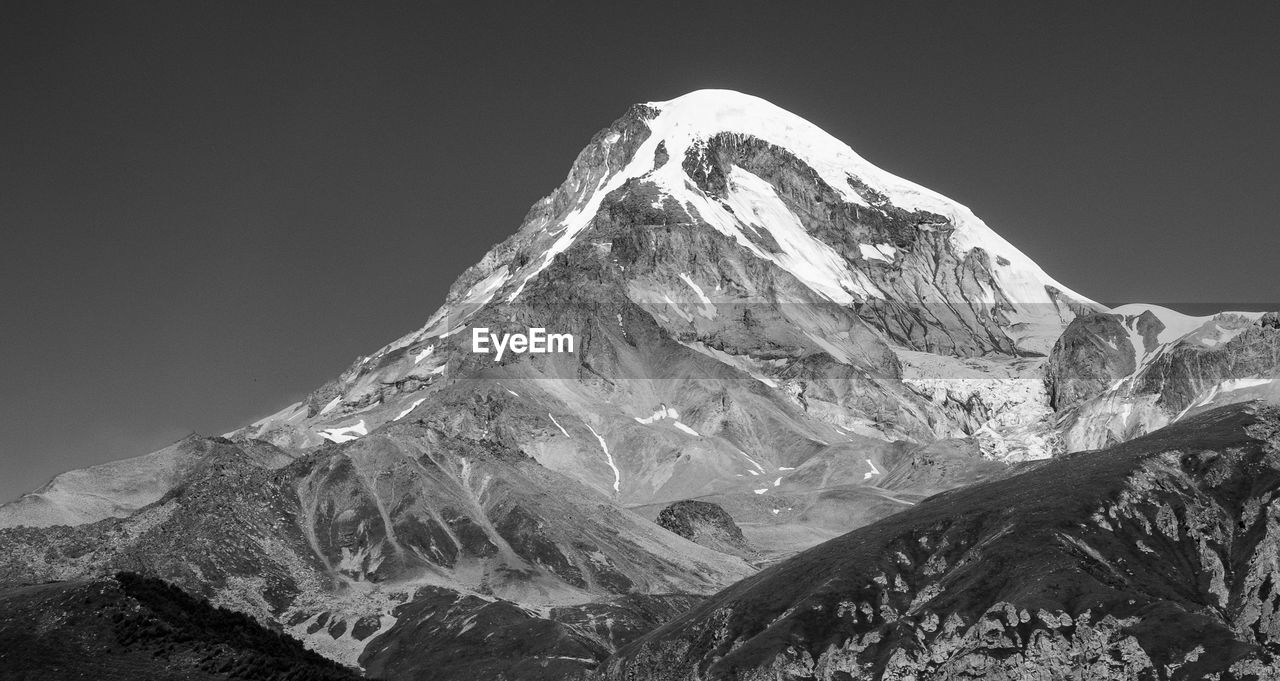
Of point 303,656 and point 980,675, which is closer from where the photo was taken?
point 303,656

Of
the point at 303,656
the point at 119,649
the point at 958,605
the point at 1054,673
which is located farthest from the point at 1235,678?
the point at 119,649

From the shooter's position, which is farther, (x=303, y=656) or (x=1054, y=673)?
(x=1054, y=673)

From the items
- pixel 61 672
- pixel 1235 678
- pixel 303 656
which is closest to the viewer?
pixel 61 672

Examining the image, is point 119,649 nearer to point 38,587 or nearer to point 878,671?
point 38,587

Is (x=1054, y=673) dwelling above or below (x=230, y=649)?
below

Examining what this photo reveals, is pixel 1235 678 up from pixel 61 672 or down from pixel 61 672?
down

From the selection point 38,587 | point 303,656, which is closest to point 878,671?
point 303,656

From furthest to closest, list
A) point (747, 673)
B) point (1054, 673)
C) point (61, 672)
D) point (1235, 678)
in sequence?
point (747, 673) < point (1054, 673) < point (1235, 678) < point (61, 672)

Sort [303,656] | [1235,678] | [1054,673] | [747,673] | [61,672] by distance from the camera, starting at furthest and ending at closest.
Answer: [747,673] → [1054,673] → [1235,678] → [303,656] → [61,672]

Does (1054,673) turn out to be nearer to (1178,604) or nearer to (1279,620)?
(1178,604)
